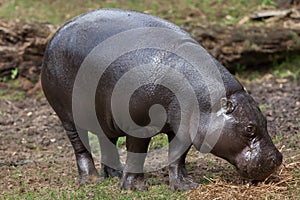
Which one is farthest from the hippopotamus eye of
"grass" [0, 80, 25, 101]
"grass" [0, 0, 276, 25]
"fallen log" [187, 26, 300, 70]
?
"grass" [0, 0, 276, 25]

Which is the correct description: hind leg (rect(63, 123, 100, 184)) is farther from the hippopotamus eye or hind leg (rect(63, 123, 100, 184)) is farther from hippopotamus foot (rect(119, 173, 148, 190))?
the hippopotamus eye

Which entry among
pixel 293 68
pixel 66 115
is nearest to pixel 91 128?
pixel 66 115

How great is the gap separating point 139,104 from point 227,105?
0.69 metres

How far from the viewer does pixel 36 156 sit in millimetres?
7383

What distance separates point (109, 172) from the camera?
6.33 m

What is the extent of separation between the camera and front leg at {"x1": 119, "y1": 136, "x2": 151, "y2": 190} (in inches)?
220

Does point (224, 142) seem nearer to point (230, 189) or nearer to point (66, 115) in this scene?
point (230, 189)

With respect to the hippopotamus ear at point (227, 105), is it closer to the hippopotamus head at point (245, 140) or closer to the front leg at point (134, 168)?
the hippopotamus head at point (245, 140)

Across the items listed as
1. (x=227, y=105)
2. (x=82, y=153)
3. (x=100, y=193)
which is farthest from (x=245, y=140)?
(x=82, y=153)

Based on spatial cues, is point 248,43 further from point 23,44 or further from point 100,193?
point 100,193

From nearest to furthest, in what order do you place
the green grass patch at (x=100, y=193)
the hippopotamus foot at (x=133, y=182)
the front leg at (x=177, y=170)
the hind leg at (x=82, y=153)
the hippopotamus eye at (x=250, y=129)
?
the hippopotamus eye at (x=250, y=129) → the green grass patch at (x=100, y=193) → the front leg at (x=177, y=170) → the hippopotamus foot at (x=133, y=182) → the hind leg at (x=82, y=153)

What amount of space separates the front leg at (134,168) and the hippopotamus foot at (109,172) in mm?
589

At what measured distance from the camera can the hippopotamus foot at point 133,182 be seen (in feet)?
18.5

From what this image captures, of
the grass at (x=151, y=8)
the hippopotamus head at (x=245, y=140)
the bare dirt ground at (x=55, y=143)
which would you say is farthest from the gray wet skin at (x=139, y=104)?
the grass at (x=151, y=8)
